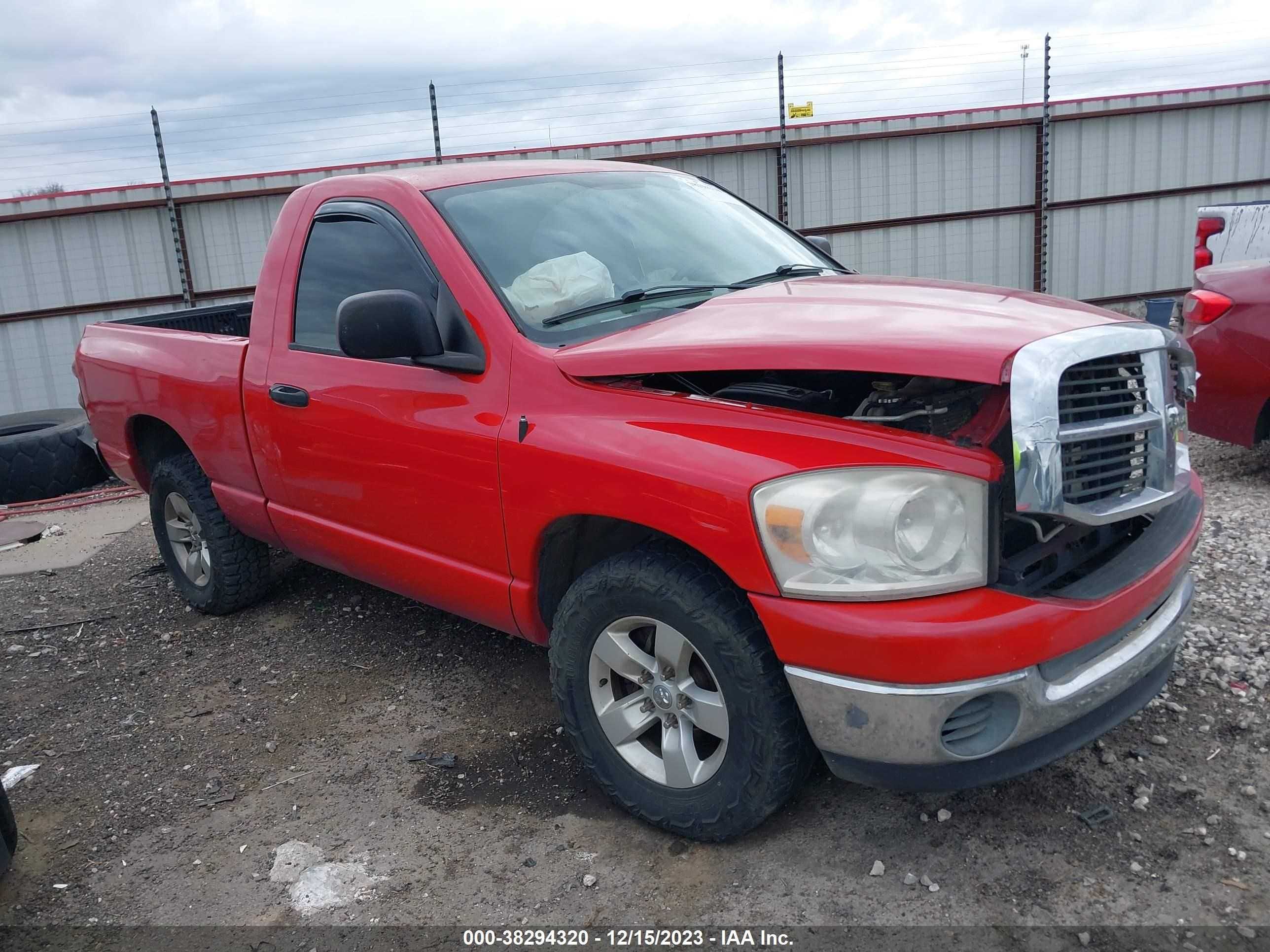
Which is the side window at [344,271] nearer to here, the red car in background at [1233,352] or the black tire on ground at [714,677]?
the black tire on ground at [714,677]

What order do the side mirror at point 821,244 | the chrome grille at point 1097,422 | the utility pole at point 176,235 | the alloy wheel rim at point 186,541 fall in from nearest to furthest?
the chrome grille at point 1097,422, the side mirror at point 821,244, the alloy wheel rim at point 186,541, the utility pole at point 176,235

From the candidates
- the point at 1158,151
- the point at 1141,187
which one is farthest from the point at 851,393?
the point at 1158,151

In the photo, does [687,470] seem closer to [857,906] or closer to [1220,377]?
[857,906]

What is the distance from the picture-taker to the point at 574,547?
9.84ft

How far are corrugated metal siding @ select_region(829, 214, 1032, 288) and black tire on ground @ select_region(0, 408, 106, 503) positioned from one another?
30.1 feet

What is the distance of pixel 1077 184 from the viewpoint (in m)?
13.9

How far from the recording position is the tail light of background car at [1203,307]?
494 centimetres

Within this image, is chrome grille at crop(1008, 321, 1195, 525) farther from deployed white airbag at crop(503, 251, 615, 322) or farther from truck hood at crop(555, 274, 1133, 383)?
deployed white airbag at crop(503, 251, 615, 322)

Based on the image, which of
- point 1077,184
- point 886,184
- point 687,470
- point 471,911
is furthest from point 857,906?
point 1077,184

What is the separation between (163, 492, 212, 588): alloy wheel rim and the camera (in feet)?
15.5

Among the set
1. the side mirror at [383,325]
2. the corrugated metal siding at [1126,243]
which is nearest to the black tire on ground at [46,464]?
the side mirror at [383,325]

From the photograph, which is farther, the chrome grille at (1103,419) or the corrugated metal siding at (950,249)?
the corrugated metal siding at (950,249)

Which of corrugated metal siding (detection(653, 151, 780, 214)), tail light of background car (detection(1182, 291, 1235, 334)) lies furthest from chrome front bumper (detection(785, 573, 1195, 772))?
corrugated metal siding (detection(653, 151, 780, 214))

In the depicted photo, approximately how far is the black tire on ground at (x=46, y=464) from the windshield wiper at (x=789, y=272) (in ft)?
20.3
